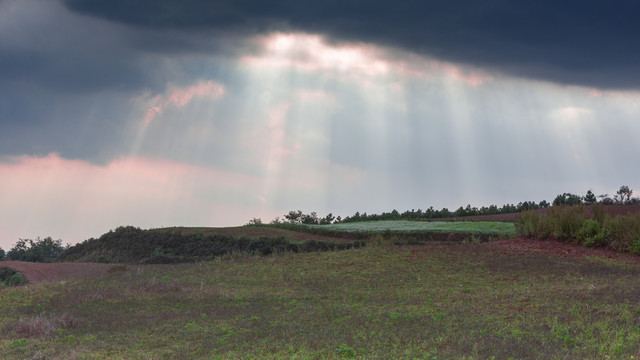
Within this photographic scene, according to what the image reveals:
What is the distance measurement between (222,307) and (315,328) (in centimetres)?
415

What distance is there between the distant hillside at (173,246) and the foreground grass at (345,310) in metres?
3.56

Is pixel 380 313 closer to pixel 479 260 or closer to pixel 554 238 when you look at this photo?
pixel 479 260

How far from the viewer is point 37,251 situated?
39.8 meters

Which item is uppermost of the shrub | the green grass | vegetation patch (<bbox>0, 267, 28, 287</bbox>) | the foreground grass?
the green grass

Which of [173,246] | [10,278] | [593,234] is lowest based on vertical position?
[10,278]

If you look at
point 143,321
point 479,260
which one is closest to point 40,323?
point 143,321

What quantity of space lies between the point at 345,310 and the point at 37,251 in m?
32.0

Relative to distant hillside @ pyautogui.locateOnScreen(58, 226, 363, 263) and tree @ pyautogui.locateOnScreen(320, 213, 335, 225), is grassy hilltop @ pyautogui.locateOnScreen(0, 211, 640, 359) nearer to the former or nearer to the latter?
distant hillside @ pyautogui.locateOnScreen(58, 226, 363, 263)

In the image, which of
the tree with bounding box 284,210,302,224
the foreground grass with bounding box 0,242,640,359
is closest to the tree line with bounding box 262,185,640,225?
the tree with bounding box 284,210,302,224

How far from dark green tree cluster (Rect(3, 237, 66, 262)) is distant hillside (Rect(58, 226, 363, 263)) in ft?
7.91

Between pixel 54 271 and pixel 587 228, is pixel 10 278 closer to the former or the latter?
pixel 54 271

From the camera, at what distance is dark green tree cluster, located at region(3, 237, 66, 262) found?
38938 mm

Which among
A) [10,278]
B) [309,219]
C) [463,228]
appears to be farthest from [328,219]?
[10,278]

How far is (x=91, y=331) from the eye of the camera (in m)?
13.9
